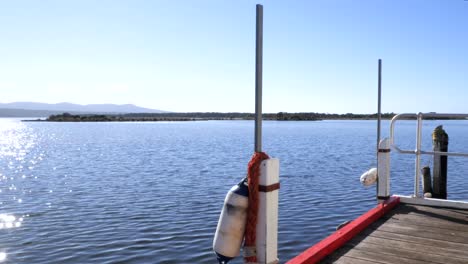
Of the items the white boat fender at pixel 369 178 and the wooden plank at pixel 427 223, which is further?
the white boat fender at pixel 369 178

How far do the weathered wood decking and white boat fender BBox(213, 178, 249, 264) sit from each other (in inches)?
47.9

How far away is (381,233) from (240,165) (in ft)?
66.7

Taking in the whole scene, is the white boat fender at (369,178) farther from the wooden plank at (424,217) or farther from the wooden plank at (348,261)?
the wooden plank at (348,261)

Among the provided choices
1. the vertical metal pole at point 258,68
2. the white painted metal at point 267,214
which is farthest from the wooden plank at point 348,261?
the vertical metal pole at point 258,68

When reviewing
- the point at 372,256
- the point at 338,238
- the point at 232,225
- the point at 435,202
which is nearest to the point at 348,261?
the point at 372,256

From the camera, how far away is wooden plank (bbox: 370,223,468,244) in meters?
5.52

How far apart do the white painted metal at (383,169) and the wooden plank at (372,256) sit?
2.27m

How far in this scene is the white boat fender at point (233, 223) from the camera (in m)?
3.96

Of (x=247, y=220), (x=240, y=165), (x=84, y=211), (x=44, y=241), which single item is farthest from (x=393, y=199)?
(x=240, y=165)

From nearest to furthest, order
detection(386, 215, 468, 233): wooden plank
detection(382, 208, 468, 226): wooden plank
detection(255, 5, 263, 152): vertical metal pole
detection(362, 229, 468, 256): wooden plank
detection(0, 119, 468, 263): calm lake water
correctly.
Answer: detection(255, 5, 263, 152): vertical metal pole, detection(362, 229, 468, 256): wooden plank, detection(386, 215, 468, 233): wooden plank, detection(382, 208, 468, 226): wooden plank, detection(0, 119, 468, 263): calm lake water

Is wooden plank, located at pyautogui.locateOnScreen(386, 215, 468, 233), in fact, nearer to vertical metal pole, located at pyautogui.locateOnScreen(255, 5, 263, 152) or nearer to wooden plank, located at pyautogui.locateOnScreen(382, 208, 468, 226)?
wooden plank, located at pyautogui.locateOnScreen(382, 208, 468, 226)

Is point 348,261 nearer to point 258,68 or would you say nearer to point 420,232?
point 420,232

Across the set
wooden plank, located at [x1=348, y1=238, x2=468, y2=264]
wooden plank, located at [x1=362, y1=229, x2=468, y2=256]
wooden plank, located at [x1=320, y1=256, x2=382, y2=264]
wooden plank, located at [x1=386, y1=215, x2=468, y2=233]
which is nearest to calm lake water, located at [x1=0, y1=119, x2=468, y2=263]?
wooden plank, located at [x1=386, y1=215, x2=468, y2=233]

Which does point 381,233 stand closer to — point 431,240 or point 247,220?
point 431,240
